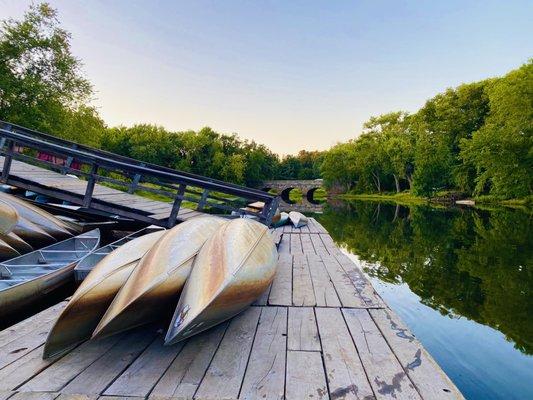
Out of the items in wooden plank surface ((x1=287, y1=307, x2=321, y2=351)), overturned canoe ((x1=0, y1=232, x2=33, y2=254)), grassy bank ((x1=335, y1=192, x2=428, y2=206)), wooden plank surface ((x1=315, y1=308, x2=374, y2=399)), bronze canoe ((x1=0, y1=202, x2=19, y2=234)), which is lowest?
overturned canoe ((x1=0, y1=232, x2=33, y2=254))

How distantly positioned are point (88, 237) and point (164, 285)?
4645mm

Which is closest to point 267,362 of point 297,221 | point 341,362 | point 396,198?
point 341,362

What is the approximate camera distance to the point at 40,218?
18.2 ft

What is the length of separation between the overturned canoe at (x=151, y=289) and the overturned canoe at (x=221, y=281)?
0.10 metres

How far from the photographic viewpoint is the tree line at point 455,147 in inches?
1224

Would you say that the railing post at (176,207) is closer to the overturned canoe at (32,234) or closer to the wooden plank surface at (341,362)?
the overturned canoe at (32,234)

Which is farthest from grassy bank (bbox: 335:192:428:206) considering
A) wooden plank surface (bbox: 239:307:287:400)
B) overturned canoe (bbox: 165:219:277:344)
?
wooden plank surface (bbox: 239:307:287:400)

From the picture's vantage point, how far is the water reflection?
5.28 m

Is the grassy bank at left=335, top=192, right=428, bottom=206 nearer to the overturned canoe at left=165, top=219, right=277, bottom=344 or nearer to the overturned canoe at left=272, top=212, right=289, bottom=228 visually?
the overturned canoe at left=272, top=212, right=289, bottom=228

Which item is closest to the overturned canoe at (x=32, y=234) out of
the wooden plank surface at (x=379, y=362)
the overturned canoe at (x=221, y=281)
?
the overturned canoe at (x=221, y=281)

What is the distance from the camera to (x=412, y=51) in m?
29.8

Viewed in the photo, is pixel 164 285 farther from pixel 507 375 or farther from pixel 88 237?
pixel 88 237

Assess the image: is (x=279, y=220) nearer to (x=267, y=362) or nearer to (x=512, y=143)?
Answer: (x=267, y=362)

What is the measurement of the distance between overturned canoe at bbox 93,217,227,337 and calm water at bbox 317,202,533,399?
10.7 feet
